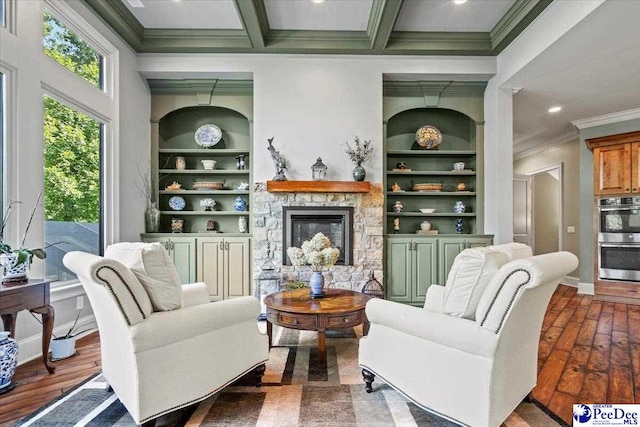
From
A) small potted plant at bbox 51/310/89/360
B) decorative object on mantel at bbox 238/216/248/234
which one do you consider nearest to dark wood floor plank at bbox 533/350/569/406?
small potted plant at bbox 51/310/89/360

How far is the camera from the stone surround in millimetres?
4434

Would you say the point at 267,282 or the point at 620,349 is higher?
the point at 267,282

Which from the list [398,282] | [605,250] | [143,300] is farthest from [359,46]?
[605,250]

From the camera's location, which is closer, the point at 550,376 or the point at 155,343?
the point at 155,343

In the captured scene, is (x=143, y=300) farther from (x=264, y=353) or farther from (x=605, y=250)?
(x=605, y=250)

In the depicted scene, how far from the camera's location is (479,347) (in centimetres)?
158

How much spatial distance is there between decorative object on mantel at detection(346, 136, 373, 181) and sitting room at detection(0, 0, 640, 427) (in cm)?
3

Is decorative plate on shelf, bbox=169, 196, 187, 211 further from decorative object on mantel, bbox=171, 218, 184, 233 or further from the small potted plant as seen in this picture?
the small potted plant

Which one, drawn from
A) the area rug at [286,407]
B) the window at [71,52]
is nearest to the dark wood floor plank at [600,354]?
the area rug at [286,407]

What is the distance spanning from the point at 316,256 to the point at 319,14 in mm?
2931

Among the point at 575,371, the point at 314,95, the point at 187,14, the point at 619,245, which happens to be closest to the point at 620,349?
the point at 575,371

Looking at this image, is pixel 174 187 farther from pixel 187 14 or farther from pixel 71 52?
pixel 187 14

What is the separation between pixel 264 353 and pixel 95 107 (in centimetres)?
332

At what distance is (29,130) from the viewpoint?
286 cm
